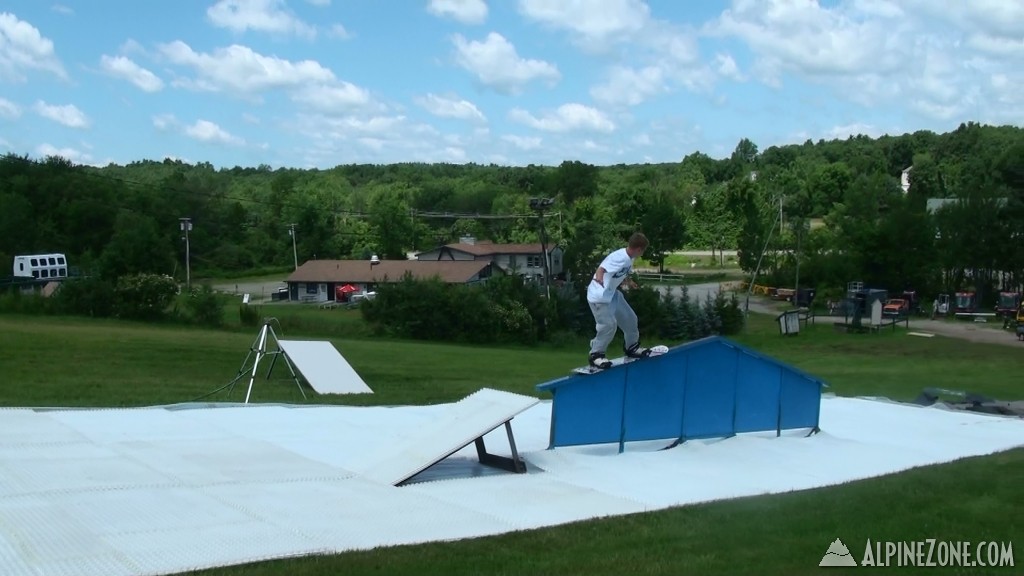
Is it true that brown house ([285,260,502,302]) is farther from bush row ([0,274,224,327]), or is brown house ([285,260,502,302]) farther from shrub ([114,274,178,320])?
shrub ([114,274,178,320])

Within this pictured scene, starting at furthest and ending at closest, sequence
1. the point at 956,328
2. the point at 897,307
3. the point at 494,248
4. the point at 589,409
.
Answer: the point at 494,248 → the point at 897,307 → the point at 956,328 → the point at 589,409

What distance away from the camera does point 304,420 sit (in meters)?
11.7

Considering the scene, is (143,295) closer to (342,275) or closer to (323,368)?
(323,368)

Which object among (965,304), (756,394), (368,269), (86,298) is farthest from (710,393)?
(368,269)

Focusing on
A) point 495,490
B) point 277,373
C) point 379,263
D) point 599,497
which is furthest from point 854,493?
point 379,263

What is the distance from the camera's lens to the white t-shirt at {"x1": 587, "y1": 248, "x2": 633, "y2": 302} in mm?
10016

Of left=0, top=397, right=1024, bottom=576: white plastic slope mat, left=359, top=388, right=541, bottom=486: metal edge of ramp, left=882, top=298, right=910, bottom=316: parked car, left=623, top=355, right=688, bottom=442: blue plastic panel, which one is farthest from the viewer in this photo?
left=882, top=298, right=910, bottom=316: parked car

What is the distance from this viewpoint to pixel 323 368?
17.7 m

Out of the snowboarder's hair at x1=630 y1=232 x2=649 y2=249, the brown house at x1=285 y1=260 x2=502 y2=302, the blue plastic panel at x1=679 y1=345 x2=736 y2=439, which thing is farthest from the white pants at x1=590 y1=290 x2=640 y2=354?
the brown house at x1=285 y1=260 x2=502 y2=302

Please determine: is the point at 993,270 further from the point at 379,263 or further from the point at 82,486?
the point at 82,486

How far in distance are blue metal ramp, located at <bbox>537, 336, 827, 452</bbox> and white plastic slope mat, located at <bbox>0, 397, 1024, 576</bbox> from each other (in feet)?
0.72

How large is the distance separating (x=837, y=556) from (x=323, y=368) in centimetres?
1297

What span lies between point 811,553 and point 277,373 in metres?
14.8

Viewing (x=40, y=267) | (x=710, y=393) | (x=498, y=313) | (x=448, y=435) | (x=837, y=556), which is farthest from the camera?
(x=40, y=267)
